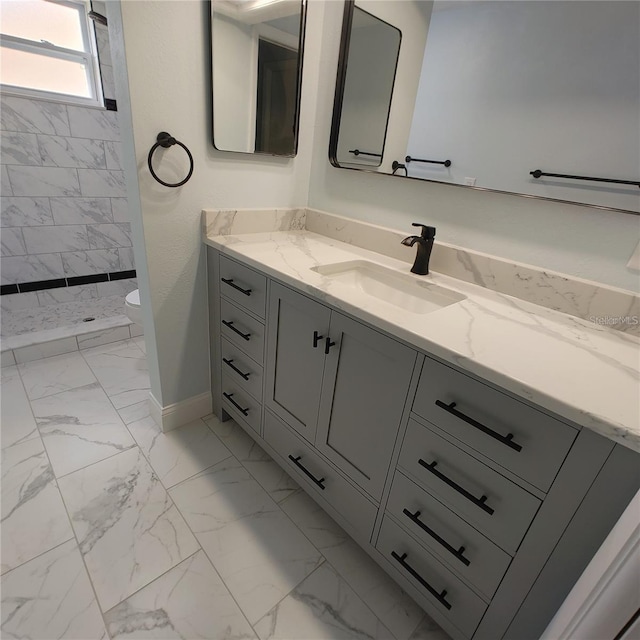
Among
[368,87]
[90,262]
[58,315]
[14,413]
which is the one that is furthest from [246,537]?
[90,262]

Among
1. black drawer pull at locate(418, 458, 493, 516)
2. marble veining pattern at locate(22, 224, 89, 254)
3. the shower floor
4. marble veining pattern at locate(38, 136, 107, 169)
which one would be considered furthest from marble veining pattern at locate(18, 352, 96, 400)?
black drawer pull at locate(418, 458, 493, 516)

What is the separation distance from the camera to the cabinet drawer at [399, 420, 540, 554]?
778 millimetres

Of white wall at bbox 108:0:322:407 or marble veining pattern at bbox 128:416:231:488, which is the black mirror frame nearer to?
white wall at bbox 108:0:322:407

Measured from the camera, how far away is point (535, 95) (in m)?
1.05

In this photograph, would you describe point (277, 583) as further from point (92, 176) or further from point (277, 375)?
point (92, 176)

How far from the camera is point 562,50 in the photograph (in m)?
0.99

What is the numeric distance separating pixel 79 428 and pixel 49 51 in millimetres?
2527

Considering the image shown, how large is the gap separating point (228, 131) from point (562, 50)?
1138mm

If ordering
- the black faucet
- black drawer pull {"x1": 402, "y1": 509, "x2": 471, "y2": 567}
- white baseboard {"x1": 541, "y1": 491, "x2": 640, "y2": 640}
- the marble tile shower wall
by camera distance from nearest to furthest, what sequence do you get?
white baseboard {"x1": 541, "y1": 491, "x2": 640, "y2": 640}
black drawer pull {"x1": 402, "y1": 509, "x2": 471, "y2": 567}
the black faucet
the marble tile shower wall

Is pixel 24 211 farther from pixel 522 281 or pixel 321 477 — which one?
pixel 522 281

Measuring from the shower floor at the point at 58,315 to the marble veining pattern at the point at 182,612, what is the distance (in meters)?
1.82

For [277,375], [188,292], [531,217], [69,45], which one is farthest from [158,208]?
[69,45]

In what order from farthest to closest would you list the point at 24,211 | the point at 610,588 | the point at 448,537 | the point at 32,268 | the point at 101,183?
the point at 101,183, the point at 32,268, the point at 24,211, the point at 448,537, the point at 610,588

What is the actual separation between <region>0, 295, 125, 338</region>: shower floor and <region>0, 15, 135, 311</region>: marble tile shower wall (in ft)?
0.30
